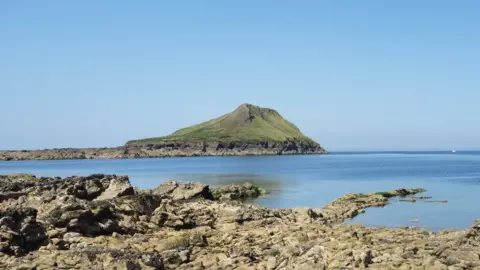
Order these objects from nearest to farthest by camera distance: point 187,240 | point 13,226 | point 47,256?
point 47,256
point 13,226
point 187,240

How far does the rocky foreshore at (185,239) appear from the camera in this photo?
2294 centimetres

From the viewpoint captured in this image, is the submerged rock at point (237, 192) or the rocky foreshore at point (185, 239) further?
the submerged rock at point (237, 192)

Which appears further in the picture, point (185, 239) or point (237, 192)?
point (237, 192)

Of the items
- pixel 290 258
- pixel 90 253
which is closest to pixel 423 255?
pixel 290 258

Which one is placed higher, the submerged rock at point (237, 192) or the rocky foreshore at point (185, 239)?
the rocky foreshore at point (185, 239)

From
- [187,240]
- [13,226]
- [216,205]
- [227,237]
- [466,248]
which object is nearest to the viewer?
[466,248]

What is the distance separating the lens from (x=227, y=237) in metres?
31.8

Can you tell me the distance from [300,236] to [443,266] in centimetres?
972

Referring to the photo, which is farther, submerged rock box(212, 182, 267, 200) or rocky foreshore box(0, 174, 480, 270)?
submerged rock box(212, 182, 267, 200)

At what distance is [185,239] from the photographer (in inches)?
1167

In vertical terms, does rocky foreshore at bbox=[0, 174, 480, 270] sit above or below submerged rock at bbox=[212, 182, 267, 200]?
above

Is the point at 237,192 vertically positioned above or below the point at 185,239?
below

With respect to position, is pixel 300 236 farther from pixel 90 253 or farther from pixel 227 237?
pixel 90 253

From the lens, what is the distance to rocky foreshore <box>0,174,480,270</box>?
75.3 ft
